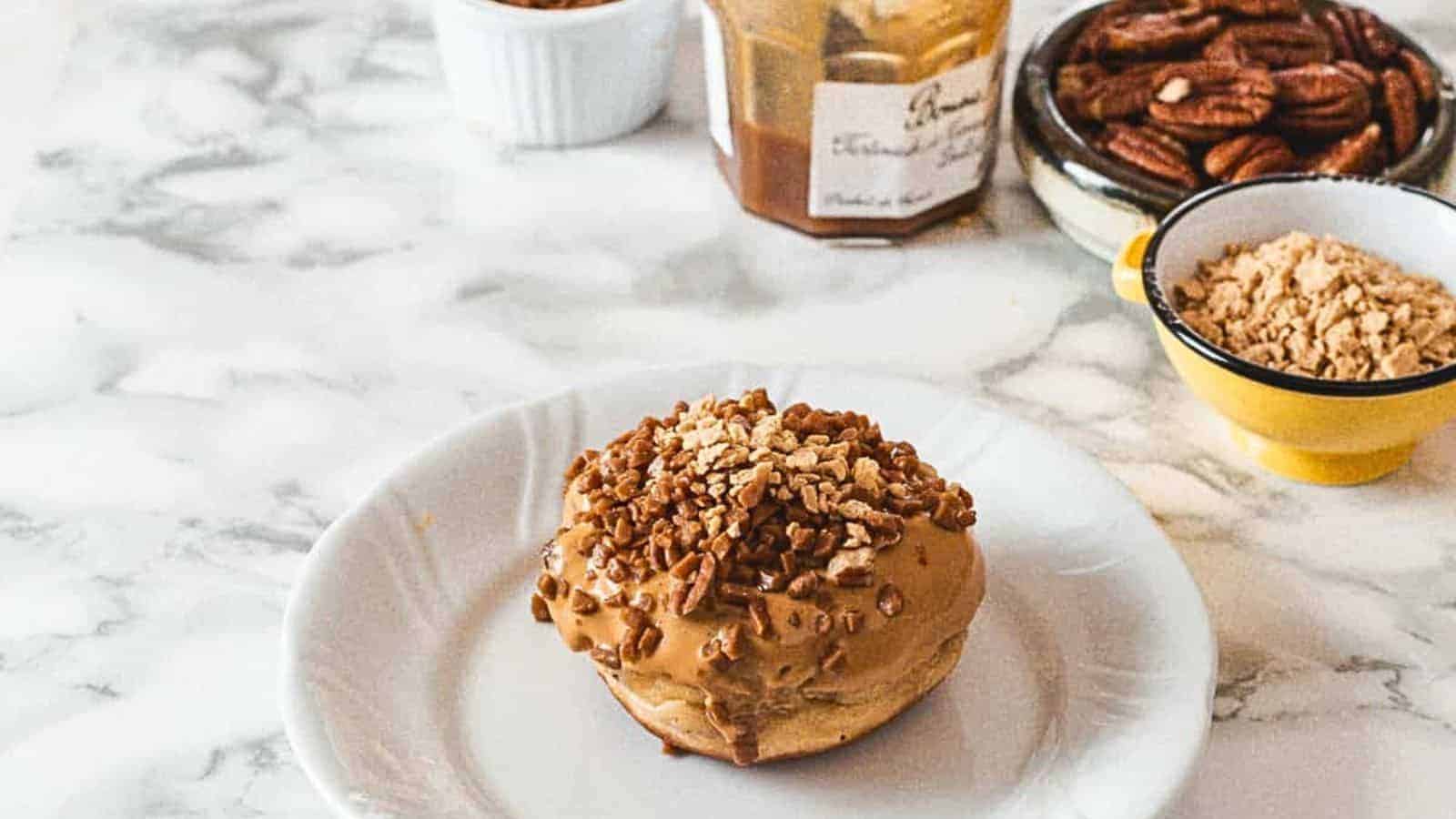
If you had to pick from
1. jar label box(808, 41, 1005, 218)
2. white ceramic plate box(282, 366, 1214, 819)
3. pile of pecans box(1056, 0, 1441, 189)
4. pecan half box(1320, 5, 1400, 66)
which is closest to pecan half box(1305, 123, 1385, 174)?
pile of pecans box(1056, 0, 1441, 189)

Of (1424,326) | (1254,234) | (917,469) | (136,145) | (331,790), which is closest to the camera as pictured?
(331,790)

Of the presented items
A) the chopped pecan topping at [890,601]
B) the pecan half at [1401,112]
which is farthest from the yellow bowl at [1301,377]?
the chopped pecan topping at [890,601]

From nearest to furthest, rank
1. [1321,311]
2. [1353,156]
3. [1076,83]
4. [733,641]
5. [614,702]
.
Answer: [733,641]
[614,702]
[1321,311]
[1353,156]
[1076,83]

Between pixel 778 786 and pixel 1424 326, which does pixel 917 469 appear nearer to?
pixel 778 786

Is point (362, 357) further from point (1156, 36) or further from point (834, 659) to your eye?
point (1156, 36)

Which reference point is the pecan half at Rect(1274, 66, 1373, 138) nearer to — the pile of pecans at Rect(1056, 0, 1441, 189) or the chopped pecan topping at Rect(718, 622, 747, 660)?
the pile of pecans at Rect(1056, 0, 1441, 189)

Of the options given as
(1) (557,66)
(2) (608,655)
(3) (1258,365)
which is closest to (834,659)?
(2) (608,655)

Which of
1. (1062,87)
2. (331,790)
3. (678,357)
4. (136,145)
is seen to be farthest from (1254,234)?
(136,145)
